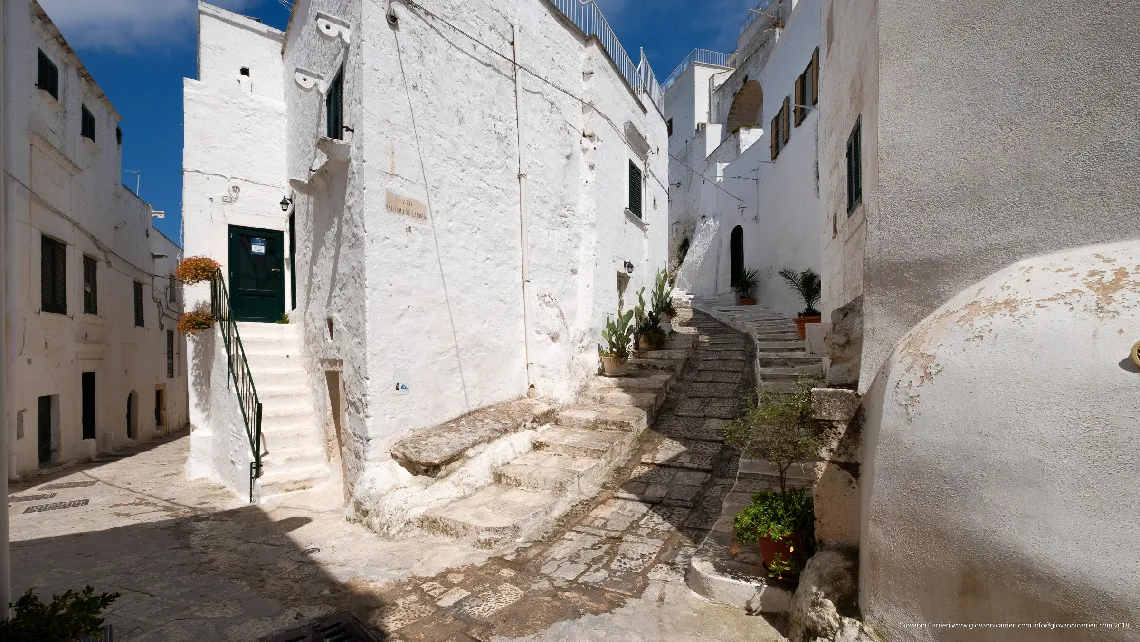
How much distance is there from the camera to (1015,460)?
2158mm

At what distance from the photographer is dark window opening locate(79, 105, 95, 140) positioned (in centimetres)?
1159

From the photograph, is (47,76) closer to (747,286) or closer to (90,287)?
(90,287)

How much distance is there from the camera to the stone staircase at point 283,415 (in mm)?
6773

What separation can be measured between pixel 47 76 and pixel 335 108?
8.56 m

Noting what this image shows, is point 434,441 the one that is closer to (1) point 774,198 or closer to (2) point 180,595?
(2) point 180,595

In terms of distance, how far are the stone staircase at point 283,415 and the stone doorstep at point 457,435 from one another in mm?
2054

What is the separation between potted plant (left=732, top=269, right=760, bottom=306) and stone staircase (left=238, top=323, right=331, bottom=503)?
1266cm

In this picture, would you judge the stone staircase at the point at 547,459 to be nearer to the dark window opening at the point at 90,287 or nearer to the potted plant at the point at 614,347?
the potted plant at the point at 614,347

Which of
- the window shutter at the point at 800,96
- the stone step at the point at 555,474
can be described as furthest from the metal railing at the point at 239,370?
the window shutter at the point at 800,96

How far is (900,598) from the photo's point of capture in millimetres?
2508

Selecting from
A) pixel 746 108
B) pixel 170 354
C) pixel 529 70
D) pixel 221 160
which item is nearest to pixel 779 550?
pixel 529 70

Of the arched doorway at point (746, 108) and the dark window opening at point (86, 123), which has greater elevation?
the arched doorway at point (746, 108)

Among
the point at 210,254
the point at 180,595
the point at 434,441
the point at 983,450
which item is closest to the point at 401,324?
the point at 434,441

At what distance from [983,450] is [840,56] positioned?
4.59 meters
